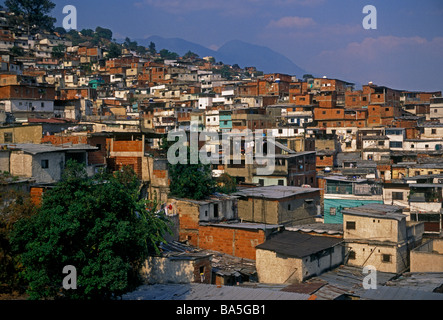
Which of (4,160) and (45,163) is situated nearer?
(4,160)

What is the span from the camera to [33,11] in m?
89.6

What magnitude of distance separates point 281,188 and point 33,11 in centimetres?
7898

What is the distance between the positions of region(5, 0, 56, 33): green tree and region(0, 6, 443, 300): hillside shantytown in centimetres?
4410

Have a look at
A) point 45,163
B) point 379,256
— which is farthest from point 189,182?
point 379,256

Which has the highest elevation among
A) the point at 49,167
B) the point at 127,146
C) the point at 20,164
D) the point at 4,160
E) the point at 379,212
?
the point at 127,146

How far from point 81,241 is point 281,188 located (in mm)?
14990

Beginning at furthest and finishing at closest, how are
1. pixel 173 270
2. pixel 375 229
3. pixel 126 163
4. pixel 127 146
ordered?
pixel 127 146, pixel 126 163, pixel 375 229, pixel 173 270

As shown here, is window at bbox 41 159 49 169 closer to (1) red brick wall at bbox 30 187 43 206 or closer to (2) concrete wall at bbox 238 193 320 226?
(1) red brick wall at bbox 30 187 43 206

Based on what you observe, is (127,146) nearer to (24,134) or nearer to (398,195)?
(24,134)

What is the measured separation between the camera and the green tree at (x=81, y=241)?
1140 cm

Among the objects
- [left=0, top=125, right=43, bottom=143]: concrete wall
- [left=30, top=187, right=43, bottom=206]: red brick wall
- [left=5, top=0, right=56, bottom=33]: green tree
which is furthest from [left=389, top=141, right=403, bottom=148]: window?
[left=5, top=0, right=56, bottom=33]: green tree

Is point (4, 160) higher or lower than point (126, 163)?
higher

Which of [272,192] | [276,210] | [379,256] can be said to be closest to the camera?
[379,256]
